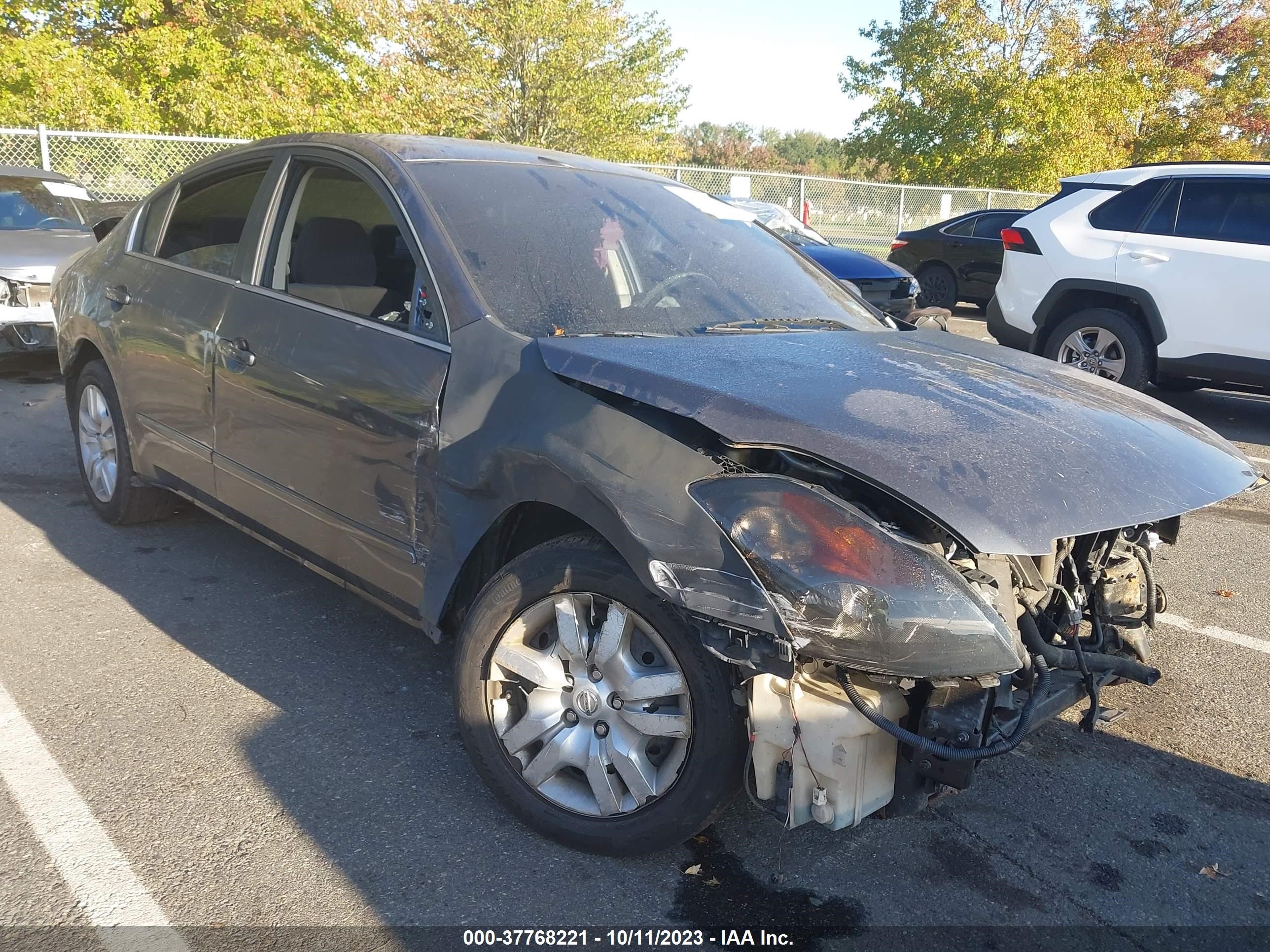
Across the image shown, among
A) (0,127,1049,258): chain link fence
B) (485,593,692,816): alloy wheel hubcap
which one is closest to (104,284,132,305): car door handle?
(485,593,692,816): alloy wheel hubcap

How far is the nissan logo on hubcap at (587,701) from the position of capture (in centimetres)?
257

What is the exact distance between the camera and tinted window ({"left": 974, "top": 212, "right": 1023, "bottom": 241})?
553 inches

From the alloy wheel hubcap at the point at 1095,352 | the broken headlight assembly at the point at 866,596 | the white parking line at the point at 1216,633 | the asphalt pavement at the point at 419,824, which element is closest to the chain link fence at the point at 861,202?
the alloy wheel hubcap at the point at 1095,352

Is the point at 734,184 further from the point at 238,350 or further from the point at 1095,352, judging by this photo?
the point at 238,350

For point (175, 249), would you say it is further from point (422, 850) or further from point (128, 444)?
point (422, 850)

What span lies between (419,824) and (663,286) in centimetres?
178

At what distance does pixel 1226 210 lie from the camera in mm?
7551

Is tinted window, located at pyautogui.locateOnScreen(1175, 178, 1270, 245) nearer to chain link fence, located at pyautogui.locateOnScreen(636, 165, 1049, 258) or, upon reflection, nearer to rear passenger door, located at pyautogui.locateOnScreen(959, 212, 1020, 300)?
rear passenger door, located at pyautogui.locateOnScreen(959, 212, 1020, 300)

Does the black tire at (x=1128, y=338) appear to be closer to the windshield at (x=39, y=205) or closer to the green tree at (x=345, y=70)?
the windshield at (x=39, y=205)

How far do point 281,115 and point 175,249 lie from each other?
50.5 ft

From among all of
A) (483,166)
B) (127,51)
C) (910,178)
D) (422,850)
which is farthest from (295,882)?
(910,178)

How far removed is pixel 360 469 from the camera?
3.12 metres

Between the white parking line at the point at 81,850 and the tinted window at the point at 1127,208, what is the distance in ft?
25.6

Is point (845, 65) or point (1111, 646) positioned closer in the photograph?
point (1111, 646)
